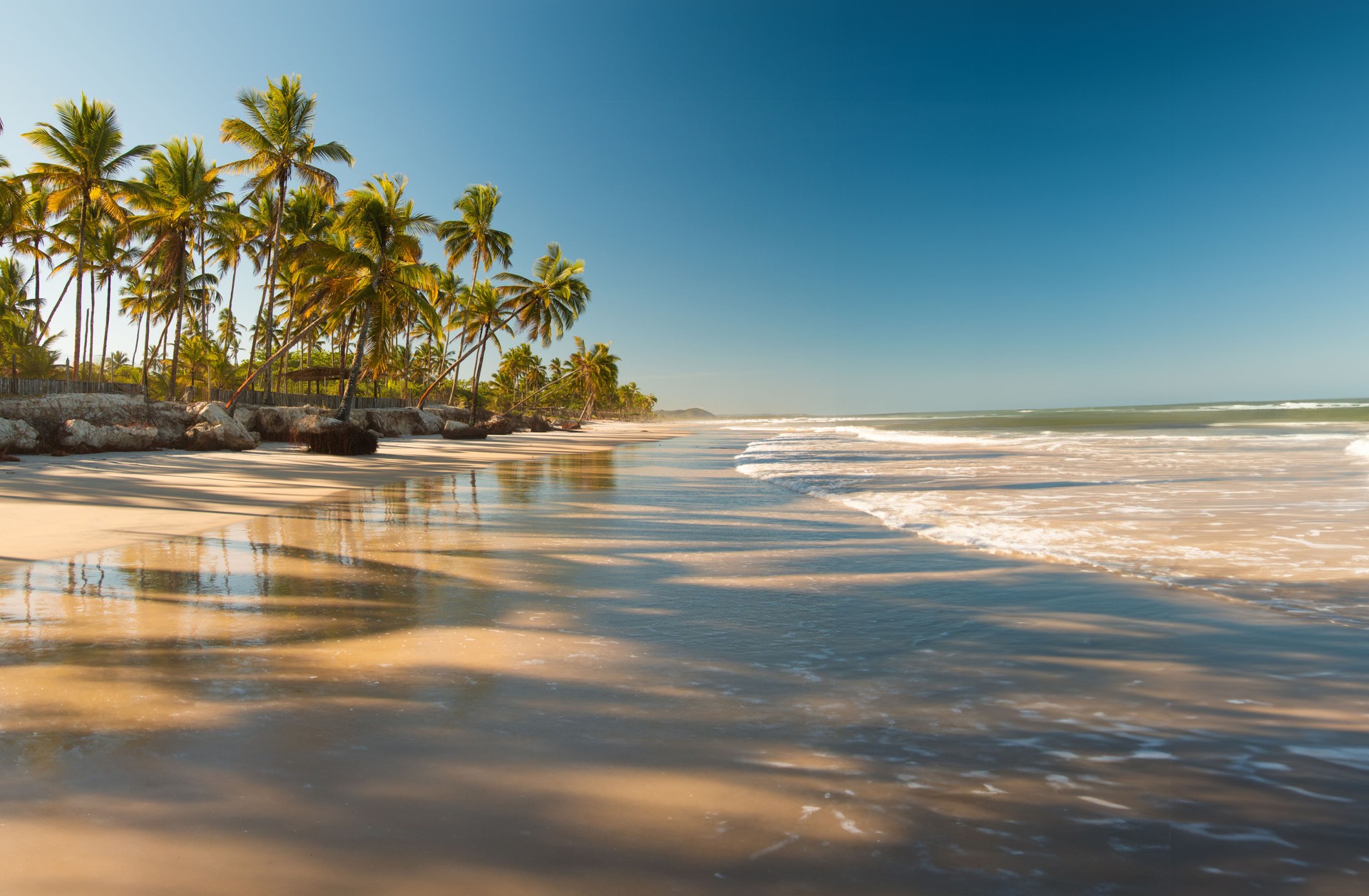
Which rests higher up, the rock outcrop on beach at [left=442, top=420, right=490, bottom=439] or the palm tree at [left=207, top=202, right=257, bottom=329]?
the palm tree at [left=207, top=202, right=257, bottom=329]

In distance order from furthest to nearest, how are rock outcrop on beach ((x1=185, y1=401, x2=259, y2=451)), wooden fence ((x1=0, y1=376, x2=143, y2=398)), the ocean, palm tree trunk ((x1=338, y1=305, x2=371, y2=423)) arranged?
wooden fence ((x1=0, y1=376, x2=143, y2=398)), palm tree trunk ((x1=338, y1=305, x2=371, y2=423)), rock outcrop on beach ((x1=185, y1=401, x2=259, y2=451)), the ocean

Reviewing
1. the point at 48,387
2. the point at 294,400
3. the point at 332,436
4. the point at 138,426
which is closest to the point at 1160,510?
the point at 332,436

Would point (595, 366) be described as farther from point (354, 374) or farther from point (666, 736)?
point (666, 736)

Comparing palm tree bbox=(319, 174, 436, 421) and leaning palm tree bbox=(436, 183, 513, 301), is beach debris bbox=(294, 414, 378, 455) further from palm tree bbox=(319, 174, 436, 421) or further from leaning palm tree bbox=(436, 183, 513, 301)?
leaning palm tree bbox=(436, 183, 513, 301)

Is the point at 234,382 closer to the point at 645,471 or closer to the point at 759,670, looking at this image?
the point at 645,471

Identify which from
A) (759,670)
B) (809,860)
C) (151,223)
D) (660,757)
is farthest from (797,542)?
(151,223)

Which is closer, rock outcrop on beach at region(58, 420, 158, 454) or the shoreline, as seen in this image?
the shoreline

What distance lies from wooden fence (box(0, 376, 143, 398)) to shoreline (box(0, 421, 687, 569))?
8.84m

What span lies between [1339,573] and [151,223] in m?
36.2

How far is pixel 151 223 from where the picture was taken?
→ 28.4 metres

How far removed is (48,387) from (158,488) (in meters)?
23.0

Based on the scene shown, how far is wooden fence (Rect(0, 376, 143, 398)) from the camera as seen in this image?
80.0 feet

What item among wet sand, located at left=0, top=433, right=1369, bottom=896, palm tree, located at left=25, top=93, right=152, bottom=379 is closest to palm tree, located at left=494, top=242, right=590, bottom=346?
palm tree, located at left=25, top=93, right=152, bottom=379

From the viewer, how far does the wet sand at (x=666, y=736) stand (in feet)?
6.58
